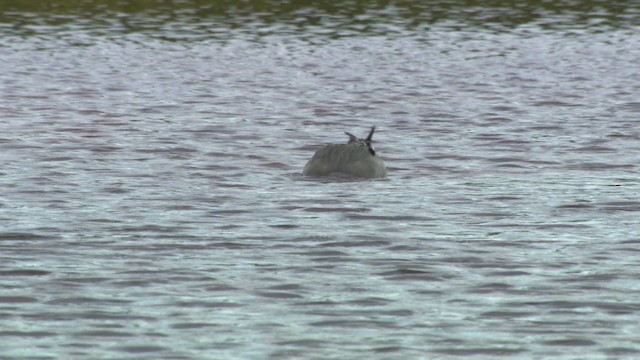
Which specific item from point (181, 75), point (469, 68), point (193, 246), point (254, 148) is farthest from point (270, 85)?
point (193, 246)

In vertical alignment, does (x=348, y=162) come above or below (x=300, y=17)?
above

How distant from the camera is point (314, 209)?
49.7ft

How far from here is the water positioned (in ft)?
33.9

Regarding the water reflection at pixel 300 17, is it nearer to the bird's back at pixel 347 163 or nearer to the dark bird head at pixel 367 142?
the dark bird head at pixel 367 142

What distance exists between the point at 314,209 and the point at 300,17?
25.9 m

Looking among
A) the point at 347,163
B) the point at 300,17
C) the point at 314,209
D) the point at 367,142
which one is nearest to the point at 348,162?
the point at 347,163

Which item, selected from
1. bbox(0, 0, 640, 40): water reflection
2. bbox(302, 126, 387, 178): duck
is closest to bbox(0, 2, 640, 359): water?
bbox(302, 126, 387, 178): duck

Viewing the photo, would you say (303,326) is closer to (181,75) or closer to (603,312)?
(603,312)

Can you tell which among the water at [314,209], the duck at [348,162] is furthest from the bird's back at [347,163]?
the water at [314,209]

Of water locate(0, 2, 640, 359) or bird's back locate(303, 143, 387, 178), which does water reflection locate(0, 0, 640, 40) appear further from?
bird's back locate(303, 143, 387, 178)

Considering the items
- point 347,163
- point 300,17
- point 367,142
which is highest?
point 367,142

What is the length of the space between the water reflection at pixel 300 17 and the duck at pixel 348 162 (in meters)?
19.4

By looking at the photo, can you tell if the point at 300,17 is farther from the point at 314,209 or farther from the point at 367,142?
the point at 314,209

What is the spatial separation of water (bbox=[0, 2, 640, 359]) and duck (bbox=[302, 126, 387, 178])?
0.21 m
